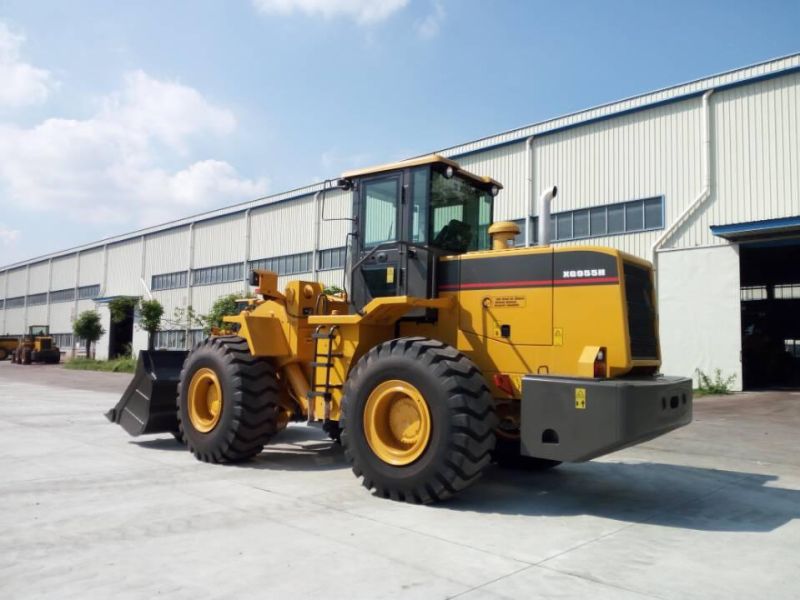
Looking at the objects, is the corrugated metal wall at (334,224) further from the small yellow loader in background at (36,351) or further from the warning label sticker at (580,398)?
the small yellow loader in background at (36,351)

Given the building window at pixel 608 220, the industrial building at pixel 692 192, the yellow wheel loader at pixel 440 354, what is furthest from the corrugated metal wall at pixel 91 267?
the yellow wheel loader at pixel 440 354

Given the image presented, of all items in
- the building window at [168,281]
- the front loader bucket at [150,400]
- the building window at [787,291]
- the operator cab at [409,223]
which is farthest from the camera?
the building window at [168,281]

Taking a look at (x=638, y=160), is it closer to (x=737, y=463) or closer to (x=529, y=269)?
(x=737, y=463)

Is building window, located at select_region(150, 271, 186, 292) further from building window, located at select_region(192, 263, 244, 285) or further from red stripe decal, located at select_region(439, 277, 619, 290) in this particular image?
red stripe decal, located at select_region(439, 277, 619, 290)

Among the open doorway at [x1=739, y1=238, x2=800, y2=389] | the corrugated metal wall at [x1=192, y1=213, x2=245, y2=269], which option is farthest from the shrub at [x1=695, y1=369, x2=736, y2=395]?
the corrugated metal wall at [x1=192, y1=213, x2=245, y2=269]

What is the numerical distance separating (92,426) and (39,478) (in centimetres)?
430

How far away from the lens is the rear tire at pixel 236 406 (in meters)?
6.91

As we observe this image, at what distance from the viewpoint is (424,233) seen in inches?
250

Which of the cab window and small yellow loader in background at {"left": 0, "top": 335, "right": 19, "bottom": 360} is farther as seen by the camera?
small yellow loader in background at {"left": 0, "top": 335, "right": 19, "bottom": 360}

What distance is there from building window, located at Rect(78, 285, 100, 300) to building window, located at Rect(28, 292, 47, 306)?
754 cm

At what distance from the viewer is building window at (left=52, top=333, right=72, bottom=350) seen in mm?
51750

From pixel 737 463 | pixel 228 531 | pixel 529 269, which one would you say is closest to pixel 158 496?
pixel 228 531

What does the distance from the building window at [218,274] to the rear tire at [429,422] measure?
3058 cm

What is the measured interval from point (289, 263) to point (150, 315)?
1149cm
